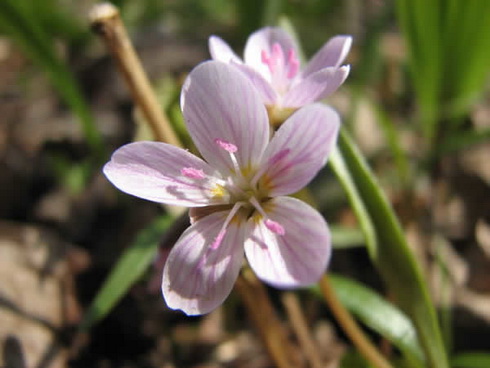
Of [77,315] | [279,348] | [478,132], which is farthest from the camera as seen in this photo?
[478,132]

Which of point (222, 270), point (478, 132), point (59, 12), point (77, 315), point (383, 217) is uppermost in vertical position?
point (59, 12)

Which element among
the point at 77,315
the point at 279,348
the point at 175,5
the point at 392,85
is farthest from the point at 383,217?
the point at 175,5

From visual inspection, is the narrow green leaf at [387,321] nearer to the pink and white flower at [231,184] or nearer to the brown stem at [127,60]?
the pink and white flower at [231,184]

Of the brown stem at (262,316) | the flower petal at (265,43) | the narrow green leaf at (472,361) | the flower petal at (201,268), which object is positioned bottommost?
the narrow green leaf at (472,361)

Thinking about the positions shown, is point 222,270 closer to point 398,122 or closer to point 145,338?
point 145,338

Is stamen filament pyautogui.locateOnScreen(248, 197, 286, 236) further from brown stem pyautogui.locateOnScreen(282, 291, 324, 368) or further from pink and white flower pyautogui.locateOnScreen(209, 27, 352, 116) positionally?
brown stem pyautogui.locateOnScreen(282, 291, 324, 368)

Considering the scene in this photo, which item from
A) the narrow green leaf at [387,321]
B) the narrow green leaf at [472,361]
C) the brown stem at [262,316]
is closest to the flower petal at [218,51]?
the brown stem at [262,316]

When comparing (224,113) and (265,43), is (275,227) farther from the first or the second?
(265,43)
